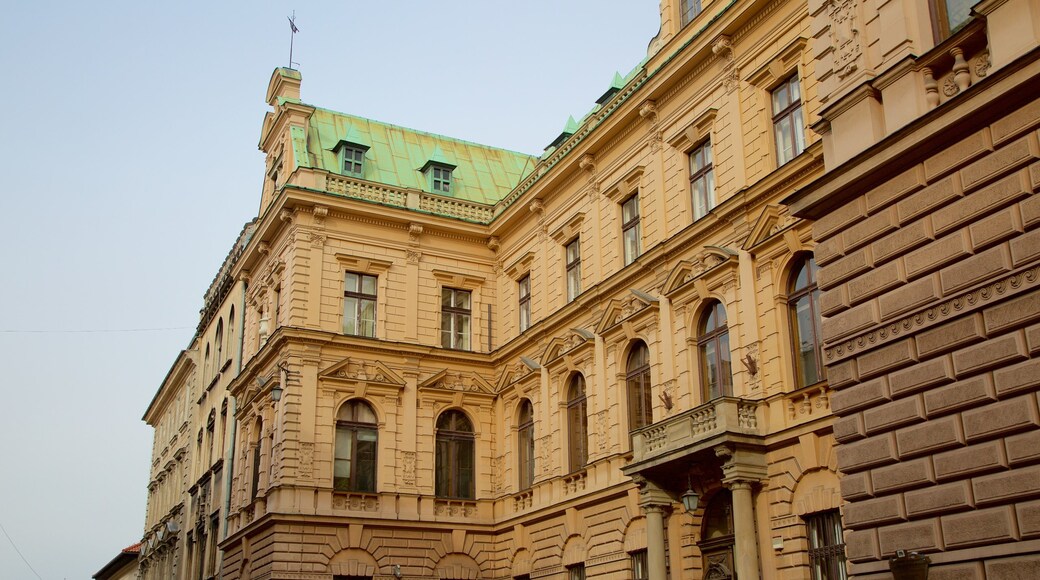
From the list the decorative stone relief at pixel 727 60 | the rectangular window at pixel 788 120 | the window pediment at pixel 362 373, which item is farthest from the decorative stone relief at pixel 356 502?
the rectangular window at pixel 788 120

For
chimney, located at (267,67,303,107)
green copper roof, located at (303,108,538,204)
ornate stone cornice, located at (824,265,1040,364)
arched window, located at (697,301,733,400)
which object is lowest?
ornate stone cornice, located at (824,265,1040,364)

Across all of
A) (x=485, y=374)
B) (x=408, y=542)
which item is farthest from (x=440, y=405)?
(x=408, y=542)

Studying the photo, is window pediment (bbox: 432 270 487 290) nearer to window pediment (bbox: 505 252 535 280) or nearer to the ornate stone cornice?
window pediment (bbox: 505 252 535 280)

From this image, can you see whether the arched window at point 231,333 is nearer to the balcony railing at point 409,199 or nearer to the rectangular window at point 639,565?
the balcony railing at point 409,199

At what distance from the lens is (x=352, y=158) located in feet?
126

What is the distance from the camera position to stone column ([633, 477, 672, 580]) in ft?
82.4

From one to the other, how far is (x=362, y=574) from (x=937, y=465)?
2286 cm

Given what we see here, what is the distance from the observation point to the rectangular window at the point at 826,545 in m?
21.1

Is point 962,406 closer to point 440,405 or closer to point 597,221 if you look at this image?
point 597,221

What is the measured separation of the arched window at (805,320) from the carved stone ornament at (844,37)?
306 inches

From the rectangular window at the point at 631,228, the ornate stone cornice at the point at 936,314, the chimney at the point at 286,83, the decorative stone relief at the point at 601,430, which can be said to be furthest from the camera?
the chimney at the point at 286,83

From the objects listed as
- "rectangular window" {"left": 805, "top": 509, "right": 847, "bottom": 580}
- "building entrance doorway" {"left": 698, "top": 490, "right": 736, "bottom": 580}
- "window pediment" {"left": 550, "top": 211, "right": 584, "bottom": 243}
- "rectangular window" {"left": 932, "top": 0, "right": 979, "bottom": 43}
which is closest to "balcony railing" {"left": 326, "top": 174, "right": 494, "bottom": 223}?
"window pediment" {"left": 550, "top": 211, "right": 584, "bottom": 243}

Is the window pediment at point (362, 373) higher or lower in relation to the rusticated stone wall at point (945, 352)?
higher

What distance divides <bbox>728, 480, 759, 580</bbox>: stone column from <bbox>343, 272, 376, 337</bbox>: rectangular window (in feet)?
51.2
